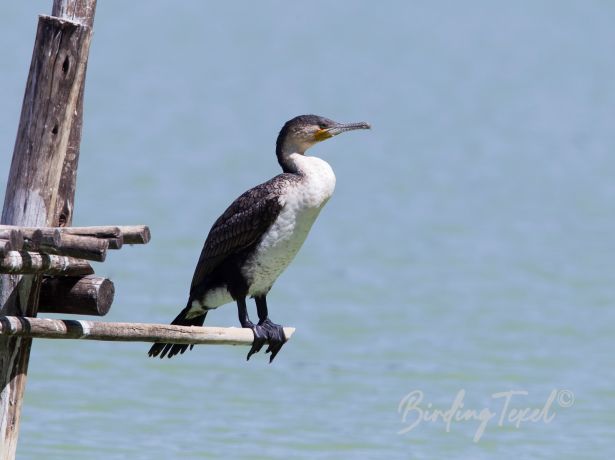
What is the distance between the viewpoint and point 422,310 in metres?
22.5

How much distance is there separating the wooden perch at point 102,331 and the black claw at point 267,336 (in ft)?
3.12

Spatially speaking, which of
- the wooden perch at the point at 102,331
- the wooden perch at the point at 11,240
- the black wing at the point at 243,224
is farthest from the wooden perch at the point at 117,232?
the black wing at the point at 243,224

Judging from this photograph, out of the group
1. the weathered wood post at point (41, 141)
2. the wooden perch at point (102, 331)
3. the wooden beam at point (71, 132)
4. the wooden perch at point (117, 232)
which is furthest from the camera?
the wooden beam at point (71, 132)

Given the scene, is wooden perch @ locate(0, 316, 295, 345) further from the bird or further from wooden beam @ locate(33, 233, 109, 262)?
the bird

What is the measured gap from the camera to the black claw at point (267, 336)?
27.1 feet

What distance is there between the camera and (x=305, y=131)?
27.2 feet

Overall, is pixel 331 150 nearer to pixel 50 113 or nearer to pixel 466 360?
pixel 466 360

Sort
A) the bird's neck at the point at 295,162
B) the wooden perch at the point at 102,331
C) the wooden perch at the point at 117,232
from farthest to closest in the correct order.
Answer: the bird's neck at the point at 295,162 < the wooden perch at the point at 102,331 < the wooden perch at the point at 117,232

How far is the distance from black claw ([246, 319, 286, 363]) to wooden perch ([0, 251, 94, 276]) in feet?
4.75

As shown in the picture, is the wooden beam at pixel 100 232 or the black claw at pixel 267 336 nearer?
the wooden beam at pixel 100 232

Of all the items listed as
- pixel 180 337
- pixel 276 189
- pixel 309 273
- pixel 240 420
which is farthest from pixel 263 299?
pixel 309 273

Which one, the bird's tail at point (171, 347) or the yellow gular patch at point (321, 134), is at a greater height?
the yellow gular patch at point (321, 134)

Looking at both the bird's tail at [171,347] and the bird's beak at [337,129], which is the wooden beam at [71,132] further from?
the bird's beak at [337,129]

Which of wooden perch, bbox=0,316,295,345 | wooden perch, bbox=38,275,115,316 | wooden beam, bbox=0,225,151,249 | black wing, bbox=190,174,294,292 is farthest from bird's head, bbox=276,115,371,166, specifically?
wooden beam, bbox=0,225,151,249
